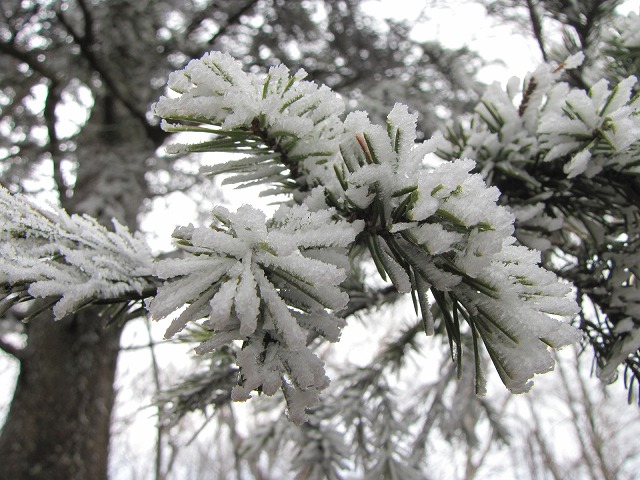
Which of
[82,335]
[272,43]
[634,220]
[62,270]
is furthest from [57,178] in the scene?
[634,220]

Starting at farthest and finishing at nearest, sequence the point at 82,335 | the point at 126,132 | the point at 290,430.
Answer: the point at 126,132 → the point at 82,335 → the point at 290,430

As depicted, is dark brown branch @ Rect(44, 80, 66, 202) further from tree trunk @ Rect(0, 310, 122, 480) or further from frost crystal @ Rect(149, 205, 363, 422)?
frost crystal @ Rect(149, 205, 363, 422)

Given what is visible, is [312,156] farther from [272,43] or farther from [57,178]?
[272,43]

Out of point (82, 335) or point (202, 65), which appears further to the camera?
point (82, 335)

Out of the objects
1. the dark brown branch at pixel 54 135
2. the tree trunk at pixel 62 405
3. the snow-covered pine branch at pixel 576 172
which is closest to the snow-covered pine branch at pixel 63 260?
the snow-covered pine branch at pixel 576 172

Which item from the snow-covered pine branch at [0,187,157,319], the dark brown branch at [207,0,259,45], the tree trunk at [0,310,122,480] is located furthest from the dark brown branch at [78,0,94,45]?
the snow-covered pine branch at [0,187,157,319]

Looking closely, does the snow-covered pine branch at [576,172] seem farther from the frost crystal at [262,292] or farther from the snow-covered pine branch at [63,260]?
the snow-covered pine branch at [63,260]
